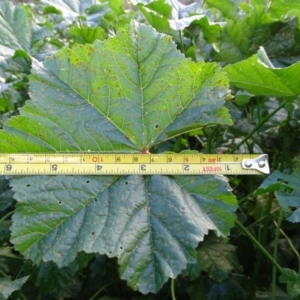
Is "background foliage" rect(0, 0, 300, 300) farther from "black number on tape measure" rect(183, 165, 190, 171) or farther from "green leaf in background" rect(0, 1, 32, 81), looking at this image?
"black number on tape measure" rect(183, 165, 190, 171)

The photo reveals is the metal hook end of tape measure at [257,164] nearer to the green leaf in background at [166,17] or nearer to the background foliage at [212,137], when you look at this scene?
the background foliage at [212,137]

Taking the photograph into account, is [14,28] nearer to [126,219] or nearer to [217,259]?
[126,219]

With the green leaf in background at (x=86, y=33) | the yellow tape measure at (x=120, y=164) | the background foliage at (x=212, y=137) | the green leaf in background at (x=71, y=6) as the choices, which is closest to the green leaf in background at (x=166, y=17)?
the background foliage at (x=212, y=137)

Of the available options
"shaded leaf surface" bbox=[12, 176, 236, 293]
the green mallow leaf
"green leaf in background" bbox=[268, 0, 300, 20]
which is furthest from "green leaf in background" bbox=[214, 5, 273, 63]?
"shaded leaf surface" bbox=[12, 176, 236, 293]

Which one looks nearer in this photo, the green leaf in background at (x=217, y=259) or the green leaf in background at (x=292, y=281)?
the green leaf in background at (x=292, y=281)

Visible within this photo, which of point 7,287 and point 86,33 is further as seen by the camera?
point 86,33

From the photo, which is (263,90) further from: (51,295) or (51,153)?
(51,295)

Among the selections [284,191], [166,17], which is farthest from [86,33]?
[284,191]
